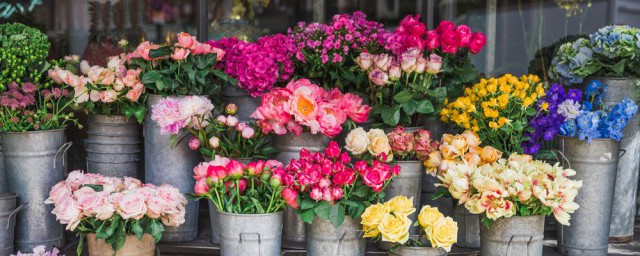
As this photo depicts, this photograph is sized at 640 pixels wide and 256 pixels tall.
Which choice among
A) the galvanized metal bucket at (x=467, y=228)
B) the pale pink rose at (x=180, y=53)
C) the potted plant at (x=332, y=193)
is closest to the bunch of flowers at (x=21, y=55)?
the pale pink rose at (x=180, y=53)

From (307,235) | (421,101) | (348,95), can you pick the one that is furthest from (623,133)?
(307,235)

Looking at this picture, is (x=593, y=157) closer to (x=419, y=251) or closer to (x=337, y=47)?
(x=419, y=251)

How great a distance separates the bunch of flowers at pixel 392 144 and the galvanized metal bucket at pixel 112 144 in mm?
944

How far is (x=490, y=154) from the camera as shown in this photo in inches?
109

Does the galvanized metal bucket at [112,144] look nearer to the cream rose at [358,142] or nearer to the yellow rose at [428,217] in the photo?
the cream rose at [358,142]

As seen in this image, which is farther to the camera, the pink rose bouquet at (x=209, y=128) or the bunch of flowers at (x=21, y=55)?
the bunch of flowers at (x=21, y=55)

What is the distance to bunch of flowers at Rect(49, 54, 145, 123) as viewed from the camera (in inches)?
113

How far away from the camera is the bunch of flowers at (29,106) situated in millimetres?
2818

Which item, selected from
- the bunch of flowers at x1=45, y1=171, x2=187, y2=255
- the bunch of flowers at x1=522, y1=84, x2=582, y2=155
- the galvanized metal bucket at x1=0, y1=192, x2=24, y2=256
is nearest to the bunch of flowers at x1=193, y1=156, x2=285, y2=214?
the bunch of flowers at x1=45, y1=171, x2=187, y2=255

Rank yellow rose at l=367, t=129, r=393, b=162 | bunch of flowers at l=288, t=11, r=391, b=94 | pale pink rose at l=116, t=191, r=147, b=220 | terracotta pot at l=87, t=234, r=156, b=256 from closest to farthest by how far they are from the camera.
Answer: pale pink rose at l=116, t=191, r=147, b=220
terracotta pot at l=87, t=234, r=156, b=256
yellow rose at l=367, t=129, r=393, b=162
bunch of flowers at l=288, t=11, r=391, b=94

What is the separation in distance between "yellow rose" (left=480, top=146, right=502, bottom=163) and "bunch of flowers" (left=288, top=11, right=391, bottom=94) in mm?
547

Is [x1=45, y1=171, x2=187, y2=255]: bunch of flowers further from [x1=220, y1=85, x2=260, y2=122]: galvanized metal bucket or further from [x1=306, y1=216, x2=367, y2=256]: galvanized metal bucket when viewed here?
[x1=220, y1=85, x2=260, y2=122]: galvanized metal bucket

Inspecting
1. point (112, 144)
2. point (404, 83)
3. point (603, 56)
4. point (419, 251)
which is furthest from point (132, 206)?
point (603, 56)

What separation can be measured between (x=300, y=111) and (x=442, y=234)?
Result: 0.63 m
